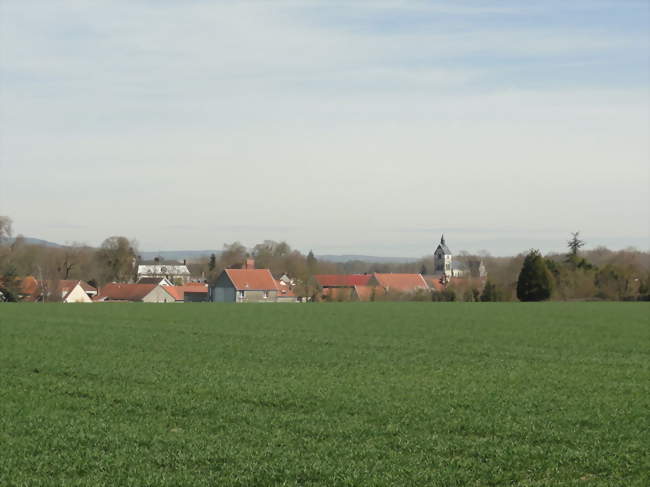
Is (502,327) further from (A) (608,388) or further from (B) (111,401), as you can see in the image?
(B) (111,401)

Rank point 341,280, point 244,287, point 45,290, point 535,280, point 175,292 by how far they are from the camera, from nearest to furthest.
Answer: point 535,280
point 45,290
point 244,287
point 175,292
point 341,280

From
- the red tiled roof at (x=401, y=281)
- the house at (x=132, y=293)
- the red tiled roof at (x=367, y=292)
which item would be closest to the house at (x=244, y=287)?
the house at (x=132, y=293)

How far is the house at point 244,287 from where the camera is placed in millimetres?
114688

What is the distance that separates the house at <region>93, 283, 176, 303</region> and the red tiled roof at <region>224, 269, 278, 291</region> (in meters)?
8.54

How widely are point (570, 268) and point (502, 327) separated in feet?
197

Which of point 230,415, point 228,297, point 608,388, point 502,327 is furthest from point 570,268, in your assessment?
point 230,415

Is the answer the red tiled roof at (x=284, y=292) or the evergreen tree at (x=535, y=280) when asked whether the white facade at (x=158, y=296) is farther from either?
the evergreen tree at (x=535, y=280)

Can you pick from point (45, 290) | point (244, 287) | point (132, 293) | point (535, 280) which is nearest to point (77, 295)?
point (132, 293)

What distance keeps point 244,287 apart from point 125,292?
15.3 metres

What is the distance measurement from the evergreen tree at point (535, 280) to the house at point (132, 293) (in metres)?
44.1

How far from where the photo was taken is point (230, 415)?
15969mm

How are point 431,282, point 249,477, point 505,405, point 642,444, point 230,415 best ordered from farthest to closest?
point 431,282, point 505,405, point 230,415, point 642,444, point 249,477

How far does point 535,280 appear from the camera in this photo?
95.4 m

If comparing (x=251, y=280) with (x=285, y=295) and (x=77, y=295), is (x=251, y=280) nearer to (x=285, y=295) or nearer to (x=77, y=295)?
(x=285, y=295)
